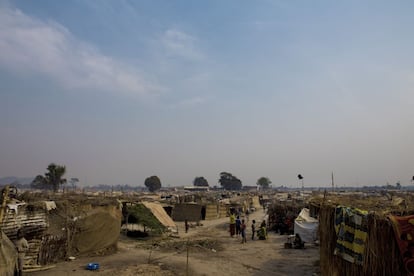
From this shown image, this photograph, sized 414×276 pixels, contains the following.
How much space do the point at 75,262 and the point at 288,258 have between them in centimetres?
992

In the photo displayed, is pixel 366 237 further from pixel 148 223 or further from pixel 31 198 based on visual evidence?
pixel 148 223

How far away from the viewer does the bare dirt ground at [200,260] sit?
13867mm

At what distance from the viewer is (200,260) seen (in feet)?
53.0

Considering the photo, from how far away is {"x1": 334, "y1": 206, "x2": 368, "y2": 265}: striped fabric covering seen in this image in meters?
7.88

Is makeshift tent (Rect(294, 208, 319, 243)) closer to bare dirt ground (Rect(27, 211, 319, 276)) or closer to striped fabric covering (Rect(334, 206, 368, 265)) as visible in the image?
bare dirt ground (Rect(27, 211, 319, 276))

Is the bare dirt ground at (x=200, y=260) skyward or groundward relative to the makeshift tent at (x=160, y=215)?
groundward

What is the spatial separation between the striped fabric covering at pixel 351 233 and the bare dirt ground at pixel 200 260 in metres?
5.84

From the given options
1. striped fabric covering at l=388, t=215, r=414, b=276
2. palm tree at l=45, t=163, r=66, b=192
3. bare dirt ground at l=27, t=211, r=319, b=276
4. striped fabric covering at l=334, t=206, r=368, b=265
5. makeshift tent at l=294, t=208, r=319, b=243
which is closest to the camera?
striped fabric covering at l=388, t=215, r=414, b=276

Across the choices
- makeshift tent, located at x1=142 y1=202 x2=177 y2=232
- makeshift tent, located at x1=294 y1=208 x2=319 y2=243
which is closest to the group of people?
makeshift tent, located at x1=294 y1=208 x2=319 y2=243

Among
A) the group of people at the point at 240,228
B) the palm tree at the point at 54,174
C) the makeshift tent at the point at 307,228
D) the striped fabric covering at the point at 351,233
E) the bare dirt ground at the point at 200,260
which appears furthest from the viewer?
the palm tree at the point at 54,174

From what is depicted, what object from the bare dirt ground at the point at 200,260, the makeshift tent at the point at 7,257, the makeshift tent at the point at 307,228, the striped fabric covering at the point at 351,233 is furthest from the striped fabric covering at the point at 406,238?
the makeshift tent at the point at 307,228

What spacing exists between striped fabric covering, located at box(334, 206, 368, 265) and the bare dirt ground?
19.2 feet

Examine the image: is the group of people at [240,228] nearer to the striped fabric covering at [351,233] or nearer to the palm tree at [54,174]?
the striped fabric covering at [351,233]

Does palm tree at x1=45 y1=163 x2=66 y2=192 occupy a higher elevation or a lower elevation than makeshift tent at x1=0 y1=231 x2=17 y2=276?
higher
